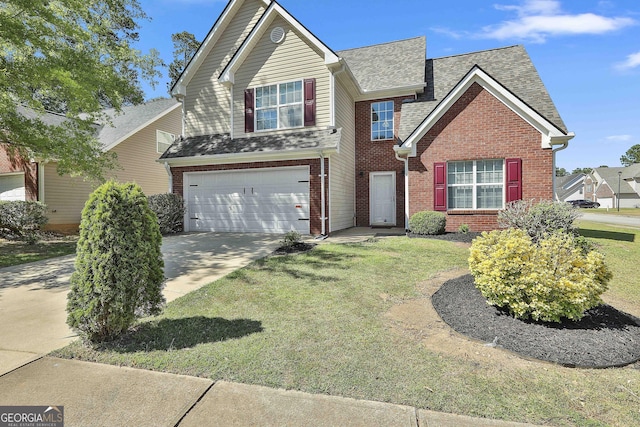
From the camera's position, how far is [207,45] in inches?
532

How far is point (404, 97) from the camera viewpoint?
45.9 feet

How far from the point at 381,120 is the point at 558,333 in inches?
478

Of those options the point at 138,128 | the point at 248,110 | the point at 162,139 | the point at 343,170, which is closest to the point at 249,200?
the point at 248,110

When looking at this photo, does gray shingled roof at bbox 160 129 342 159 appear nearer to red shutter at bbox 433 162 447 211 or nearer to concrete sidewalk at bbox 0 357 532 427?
red shutter at bbox 433 162 447 211

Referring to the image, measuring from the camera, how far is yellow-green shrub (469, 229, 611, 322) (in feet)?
12.2

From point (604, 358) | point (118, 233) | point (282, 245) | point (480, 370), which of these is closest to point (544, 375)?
point (480, 370)

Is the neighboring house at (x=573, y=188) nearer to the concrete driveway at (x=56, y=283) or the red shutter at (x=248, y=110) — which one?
the red shutter at (x=248, y=110)

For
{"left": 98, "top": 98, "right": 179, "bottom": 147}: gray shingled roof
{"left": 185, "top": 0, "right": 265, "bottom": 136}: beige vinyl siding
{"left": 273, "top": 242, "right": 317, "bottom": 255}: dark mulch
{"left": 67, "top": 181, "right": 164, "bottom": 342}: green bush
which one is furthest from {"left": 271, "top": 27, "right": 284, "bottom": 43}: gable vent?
{"left": 67, "top": 181, "right": 164, "bottom": 342}: green bush

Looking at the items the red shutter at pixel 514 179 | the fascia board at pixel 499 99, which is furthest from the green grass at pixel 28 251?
the red shutter at pixel 514 179

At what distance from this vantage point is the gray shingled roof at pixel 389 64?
46.1ft

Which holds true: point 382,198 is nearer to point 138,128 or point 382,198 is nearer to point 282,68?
point 282,68

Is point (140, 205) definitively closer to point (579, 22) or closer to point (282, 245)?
point (282, 245)

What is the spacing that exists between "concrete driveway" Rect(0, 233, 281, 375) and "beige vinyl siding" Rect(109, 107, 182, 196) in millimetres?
8523

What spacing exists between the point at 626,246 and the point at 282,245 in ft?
32.5
